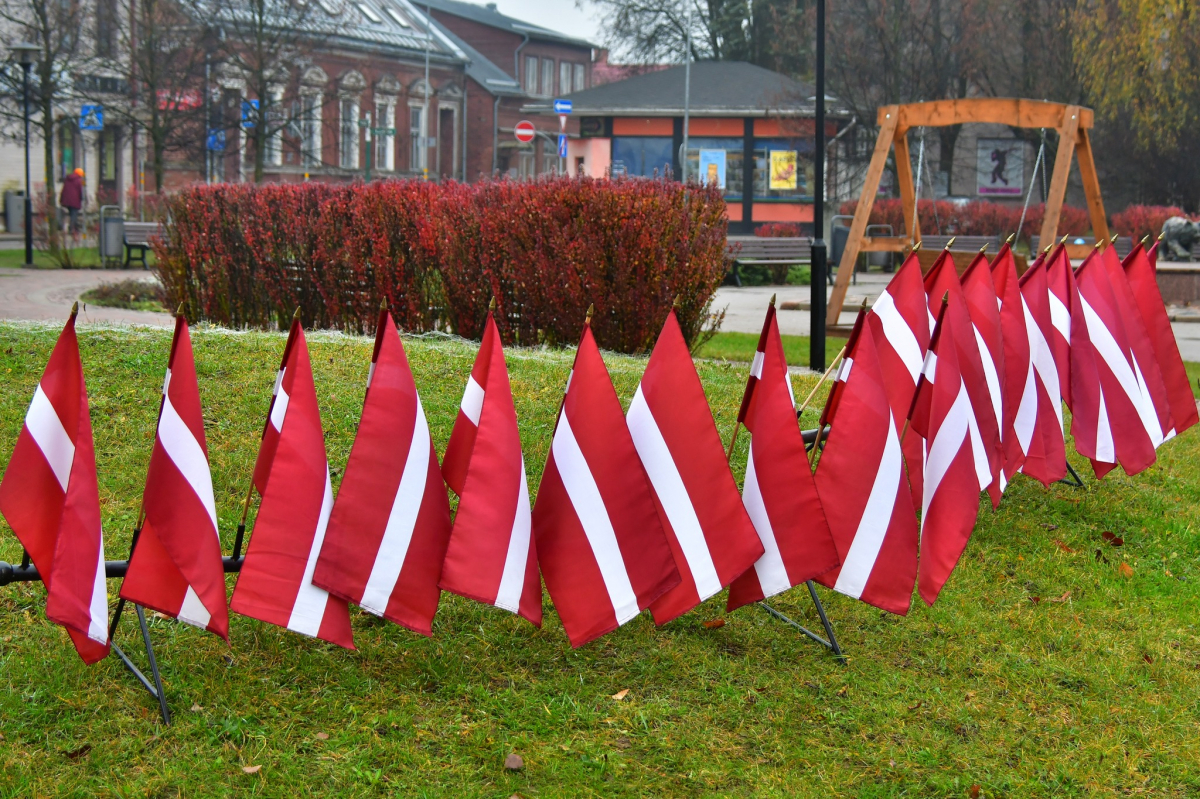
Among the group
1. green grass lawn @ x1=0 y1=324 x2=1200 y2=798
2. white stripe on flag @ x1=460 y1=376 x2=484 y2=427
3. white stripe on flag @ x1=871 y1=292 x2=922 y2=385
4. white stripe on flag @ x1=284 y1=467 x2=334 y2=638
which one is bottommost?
green grass lawn @ x1=0 y1=324 x2=1200 y2=798

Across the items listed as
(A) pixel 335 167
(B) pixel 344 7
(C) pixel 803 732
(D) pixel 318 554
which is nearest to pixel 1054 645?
(C) pixel 803 732

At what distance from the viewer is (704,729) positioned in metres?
3.73

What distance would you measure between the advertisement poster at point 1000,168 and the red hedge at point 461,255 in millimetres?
37864

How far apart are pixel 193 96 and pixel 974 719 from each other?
31.9 metres

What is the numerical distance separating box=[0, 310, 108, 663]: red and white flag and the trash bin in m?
34.5

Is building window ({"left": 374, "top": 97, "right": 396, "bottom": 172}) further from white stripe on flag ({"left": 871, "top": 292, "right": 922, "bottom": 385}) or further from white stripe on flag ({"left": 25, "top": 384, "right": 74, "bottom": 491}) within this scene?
white stripe on flag ({"left": 25, "top": 384, "right": 74, "bottom": 491})

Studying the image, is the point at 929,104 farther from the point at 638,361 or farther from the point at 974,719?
the point at 974,719

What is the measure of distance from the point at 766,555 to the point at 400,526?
4.01 feet

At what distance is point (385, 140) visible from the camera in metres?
50.8

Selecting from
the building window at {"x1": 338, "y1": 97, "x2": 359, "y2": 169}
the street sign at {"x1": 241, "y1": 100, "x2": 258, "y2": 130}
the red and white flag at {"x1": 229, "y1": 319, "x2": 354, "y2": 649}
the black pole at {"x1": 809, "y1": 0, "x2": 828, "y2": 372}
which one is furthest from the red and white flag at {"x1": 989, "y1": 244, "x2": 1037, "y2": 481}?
the building window at {"x1": 338, "y1": 97, "x2": 359, "y2": 169}

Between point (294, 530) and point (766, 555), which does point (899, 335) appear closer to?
point (766, 555)

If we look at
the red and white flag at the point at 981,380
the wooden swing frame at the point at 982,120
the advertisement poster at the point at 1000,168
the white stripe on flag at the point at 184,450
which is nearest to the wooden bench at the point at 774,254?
the wooden swing frame at the point at 982,120

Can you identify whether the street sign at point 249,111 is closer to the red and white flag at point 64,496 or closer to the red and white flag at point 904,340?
the red and white flag at point 904,340

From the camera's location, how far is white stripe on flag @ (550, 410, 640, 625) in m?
3.95
